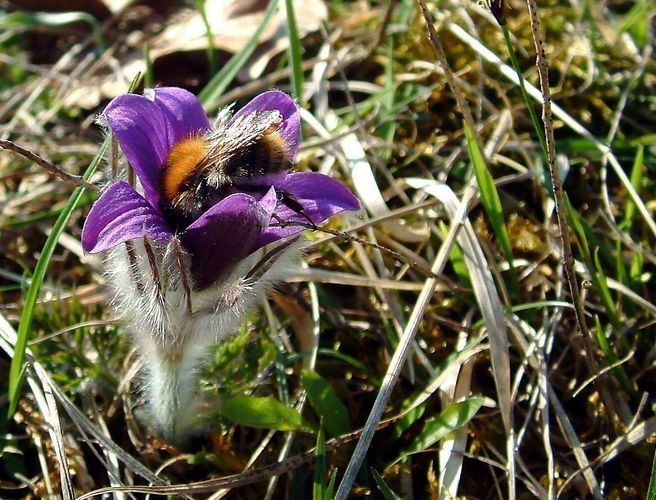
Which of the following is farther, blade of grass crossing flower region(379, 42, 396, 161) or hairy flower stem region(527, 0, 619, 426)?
blade of grass crossing flower region(379, 42, 396, 161)

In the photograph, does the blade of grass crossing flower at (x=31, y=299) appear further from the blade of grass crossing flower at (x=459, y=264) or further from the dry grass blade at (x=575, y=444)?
the dry grass blade at (x=575, y=444)

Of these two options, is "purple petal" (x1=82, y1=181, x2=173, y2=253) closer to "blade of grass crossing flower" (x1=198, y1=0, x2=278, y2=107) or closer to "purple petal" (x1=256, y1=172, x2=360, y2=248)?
"purple petal" (x1=256, y1=172, x2=360, y2=248)

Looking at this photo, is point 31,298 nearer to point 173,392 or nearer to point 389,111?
point 173,392

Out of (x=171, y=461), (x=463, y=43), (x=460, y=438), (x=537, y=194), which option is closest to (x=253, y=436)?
(x=171, y=461)

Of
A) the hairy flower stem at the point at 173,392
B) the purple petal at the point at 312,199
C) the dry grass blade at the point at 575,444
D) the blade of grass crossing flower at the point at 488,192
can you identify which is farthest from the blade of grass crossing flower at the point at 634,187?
the hairy flower stem at the point at 173,392

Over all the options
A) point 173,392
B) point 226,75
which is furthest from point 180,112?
point 226,75

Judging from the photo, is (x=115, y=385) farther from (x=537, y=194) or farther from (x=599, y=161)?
(x=599, y=161)

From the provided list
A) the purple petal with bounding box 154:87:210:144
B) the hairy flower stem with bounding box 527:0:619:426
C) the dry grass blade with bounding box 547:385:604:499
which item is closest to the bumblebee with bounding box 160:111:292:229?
the purple petal with bounding box 154:87:210:144
